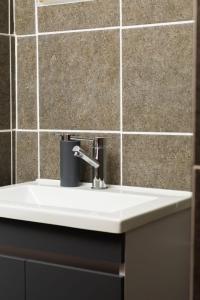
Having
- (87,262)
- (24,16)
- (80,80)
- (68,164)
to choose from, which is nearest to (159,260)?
(87,262)

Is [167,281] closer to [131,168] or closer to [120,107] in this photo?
[131,168]

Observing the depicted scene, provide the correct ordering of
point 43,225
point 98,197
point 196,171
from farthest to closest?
1. point 98,197
2. point 43,225
3. point 196,171

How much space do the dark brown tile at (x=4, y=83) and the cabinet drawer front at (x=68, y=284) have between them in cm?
75

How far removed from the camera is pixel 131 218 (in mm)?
1491

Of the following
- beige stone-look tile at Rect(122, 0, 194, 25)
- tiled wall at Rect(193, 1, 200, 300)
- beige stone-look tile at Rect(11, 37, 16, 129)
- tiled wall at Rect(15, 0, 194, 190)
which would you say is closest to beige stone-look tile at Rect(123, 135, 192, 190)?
tiled wall at Rect(15, 0, 194, 190)

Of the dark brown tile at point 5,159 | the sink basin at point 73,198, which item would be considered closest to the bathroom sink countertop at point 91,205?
the sink basin at point 73,198

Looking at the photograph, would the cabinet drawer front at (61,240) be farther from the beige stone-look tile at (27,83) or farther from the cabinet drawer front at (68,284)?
the beige stone-look tile at (27,83)

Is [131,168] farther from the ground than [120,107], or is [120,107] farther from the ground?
[120,107]

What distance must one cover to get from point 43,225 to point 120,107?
574mm

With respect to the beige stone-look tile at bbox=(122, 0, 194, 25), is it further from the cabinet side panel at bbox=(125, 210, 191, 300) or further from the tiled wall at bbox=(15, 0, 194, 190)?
the cabinet side panel at bbox=(125, 210, 191, 300)

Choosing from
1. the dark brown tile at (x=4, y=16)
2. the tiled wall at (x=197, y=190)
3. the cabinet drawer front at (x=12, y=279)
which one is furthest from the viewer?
the dark brown tile at (x=4, y=16)

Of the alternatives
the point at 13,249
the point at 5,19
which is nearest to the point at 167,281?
the point at 13,249

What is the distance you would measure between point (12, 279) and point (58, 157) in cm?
61

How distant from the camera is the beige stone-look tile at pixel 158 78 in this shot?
1.85m
